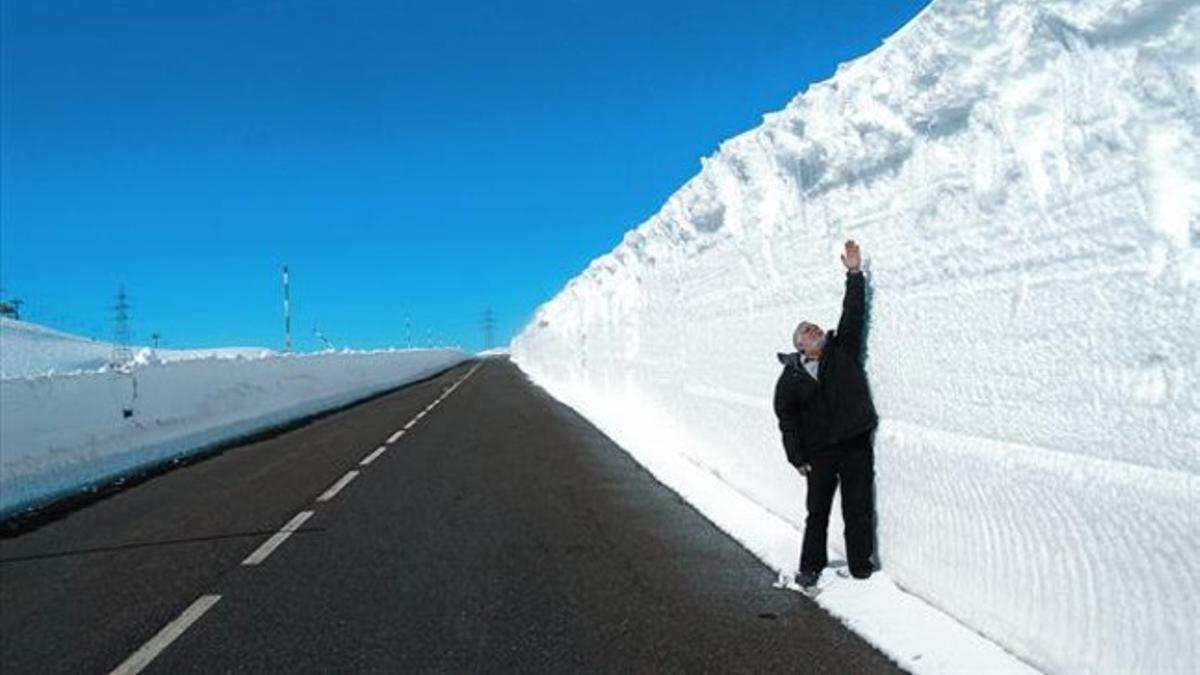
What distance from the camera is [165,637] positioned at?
6555 millimetres

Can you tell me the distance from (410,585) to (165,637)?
5.58 feet

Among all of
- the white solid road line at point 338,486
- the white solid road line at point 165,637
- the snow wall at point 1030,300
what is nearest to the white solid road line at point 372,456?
the white solid road line at point 338,486

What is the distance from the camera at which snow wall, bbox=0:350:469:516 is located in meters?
15.0

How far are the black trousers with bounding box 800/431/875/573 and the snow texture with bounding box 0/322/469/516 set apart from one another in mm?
9591

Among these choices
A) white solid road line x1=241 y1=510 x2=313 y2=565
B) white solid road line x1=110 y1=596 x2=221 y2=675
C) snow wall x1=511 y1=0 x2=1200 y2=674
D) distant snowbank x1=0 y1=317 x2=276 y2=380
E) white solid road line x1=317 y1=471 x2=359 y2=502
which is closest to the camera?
snow wall x1=511 y1=0 x2=1200 y2=674

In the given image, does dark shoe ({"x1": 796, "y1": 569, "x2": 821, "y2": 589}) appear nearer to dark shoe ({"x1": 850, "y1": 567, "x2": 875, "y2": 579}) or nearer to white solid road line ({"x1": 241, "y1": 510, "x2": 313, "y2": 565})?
dark shoe ({"x1": 850, "y1": 567, "x2": 875, "y2": 579})

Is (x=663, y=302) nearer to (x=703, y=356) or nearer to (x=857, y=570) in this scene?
(x=703, y=356)

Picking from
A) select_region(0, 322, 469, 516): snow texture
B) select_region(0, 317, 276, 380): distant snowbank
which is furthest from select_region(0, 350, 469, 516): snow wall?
select_region(0, 317, 276, 380): distant snowbank

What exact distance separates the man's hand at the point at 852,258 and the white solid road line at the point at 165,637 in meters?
4.57

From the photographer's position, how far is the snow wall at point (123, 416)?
15.0 metres

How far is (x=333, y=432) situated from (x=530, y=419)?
162 inches

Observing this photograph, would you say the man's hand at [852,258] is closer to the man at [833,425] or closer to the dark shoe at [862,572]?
the man at [833,425]

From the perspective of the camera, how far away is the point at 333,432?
2245 centimetres

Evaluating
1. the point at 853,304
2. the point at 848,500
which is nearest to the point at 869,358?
the point at 853,304
